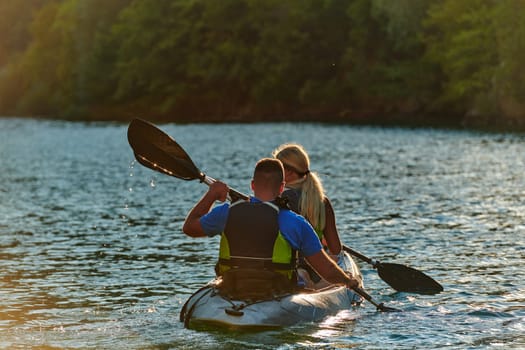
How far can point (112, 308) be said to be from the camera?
12.1 m

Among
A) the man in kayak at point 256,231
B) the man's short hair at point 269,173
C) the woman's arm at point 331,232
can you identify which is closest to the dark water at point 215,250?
the man in kayak at point 256,231

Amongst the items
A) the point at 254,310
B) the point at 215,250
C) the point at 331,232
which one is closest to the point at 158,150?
the point at 331,232

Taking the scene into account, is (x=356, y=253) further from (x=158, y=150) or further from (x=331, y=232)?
(x=158, y=150)

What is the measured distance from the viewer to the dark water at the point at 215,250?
10.4m

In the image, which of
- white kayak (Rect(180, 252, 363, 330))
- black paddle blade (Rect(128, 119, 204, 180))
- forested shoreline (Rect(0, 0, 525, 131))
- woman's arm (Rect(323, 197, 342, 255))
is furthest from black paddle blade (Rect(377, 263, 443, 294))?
forested shoreline (Rect(0, 0, 525, 131))

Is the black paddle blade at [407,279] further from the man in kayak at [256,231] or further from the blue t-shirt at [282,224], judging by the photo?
the blue t-shirt at [282,224]

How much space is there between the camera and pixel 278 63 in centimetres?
8431

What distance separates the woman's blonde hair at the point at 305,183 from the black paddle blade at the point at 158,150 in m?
1.03

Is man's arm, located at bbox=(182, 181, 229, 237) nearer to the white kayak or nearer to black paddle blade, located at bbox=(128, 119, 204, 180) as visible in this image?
the white kayak

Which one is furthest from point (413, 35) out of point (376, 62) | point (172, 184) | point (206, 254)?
point (206, 254)

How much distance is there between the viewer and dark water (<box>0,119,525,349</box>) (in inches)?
409

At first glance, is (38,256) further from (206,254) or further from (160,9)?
(160,9)

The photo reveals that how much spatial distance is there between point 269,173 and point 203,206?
77cm

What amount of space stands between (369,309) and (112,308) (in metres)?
3.14
